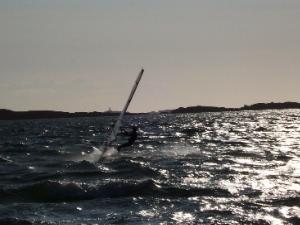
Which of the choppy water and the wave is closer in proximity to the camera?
the choppy water

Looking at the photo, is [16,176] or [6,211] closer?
[6,211]

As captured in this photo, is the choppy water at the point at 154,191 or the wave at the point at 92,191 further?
the wave at the point at 92,191

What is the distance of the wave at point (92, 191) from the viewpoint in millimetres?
15234

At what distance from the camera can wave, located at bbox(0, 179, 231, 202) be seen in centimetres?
1523

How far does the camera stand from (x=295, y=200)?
14148 millimetres

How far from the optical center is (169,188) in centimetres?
1636

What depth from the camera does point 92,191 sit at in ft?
51.9

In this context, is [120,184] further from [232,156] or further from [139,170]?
[232,156]

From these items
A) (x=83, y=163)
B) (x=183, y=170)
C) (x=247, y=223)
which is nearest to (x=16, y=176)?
(x=83, y=163)

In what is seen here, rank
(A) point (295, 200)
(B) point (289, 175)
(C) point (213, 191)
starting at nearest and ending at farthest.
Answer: (A) point (295, 200) < (C) point (213, 191) < (B) point (289, 175)

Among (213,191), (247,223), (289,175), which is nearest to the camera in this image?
(247,223)

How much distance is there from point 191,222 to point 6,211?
456cm

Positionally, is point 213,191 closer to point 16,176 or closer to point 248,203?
point 248,203

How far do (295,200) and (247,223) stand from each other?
114 inches
